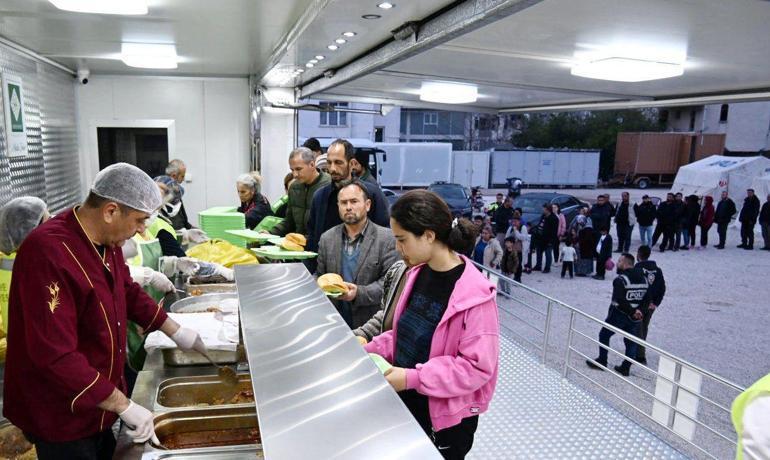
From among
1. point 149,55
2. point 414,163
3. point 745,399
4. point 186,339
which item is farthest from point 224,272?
point 414,163

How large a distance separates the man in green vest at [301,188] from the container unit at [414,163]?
18413 mm

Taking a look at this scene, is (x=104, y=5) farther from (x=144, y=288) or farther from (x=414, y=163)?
(x=414, y=163)

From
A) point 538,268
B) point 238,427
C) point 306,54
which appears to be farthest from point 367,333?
point 538,268

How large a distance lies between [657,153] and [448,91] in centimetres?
2437

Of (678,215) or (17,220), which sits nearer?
(17,220)

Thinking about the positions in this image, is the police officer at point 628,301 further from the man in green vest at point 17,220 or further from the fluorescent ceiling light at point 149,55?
the man in green vest at point 17,220

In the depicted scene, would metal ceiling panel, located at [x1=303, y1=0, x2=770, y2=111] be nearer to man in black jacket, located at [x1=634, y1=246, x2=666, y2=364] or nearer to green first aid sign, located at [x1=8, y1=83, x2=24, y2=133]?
man in black jacket, located at [x1=634, y1=246, x2=666, y2=364]

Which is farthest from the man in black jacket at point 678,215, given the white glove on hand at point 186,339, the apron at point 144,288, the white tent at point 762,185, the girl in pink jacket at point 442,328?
the white glove on hand at point 186,339

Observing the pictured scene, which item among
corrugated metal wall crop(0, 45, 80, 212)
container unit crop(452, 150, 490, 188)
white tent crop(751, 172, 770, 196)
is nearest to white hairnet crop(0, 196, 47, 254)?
corrugated metal wall crop(0, 45, 80, 212)

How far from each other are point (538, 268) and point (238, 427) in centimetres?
1126

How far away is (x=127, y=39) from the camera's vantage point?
16.0ft

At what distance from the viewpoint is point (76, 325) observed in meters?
1.79

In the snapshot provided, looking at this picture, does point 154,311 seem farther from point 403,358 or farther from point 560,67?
point 560,67

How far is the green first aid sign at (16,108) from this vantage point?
4.87m
